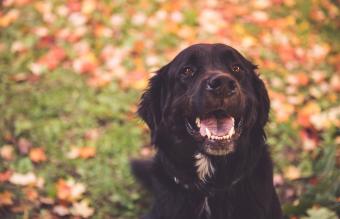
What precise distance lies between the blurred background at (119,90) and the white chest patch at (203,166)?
0.84 metres

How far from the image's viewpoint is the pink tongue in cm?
310

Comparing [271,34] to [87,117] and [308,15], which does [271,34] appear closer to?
[308,15]

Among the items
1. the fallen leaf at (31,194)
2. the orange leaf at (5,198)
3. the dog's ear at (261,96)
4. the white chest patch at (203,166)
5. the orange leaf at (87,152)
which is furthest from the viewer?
the orange leaf at (87,152)

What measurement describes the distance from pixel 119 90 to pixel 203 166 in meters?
2.37

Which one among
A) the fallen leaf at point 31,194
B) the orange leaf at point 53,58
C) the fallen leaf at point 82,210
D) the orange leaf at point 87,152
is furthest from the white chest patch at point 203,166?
the orange leaf at point 53,58

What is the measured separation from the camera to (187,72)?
3.30m

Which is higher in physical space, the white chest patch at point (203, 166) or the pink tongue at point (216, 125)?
the pink tongue at point (216, 125)

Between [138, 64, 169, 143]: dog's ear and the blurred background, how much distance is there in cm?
110

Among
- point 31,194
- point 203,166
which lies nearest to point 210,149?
point 203,166

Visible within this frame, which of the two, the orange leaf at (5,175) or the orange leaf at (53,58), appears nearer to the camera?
the orange leaf at (5,175)

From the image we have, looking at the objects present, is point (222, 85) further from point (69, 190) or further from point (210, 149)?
point (69, 190)

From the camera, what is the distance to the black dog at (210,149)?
3113mm

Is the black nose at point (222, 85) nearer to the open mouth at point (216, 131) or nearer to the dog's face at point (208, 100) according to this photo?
the dog's face at point (208, 100)

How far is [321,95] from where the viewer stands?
5.41 meters
